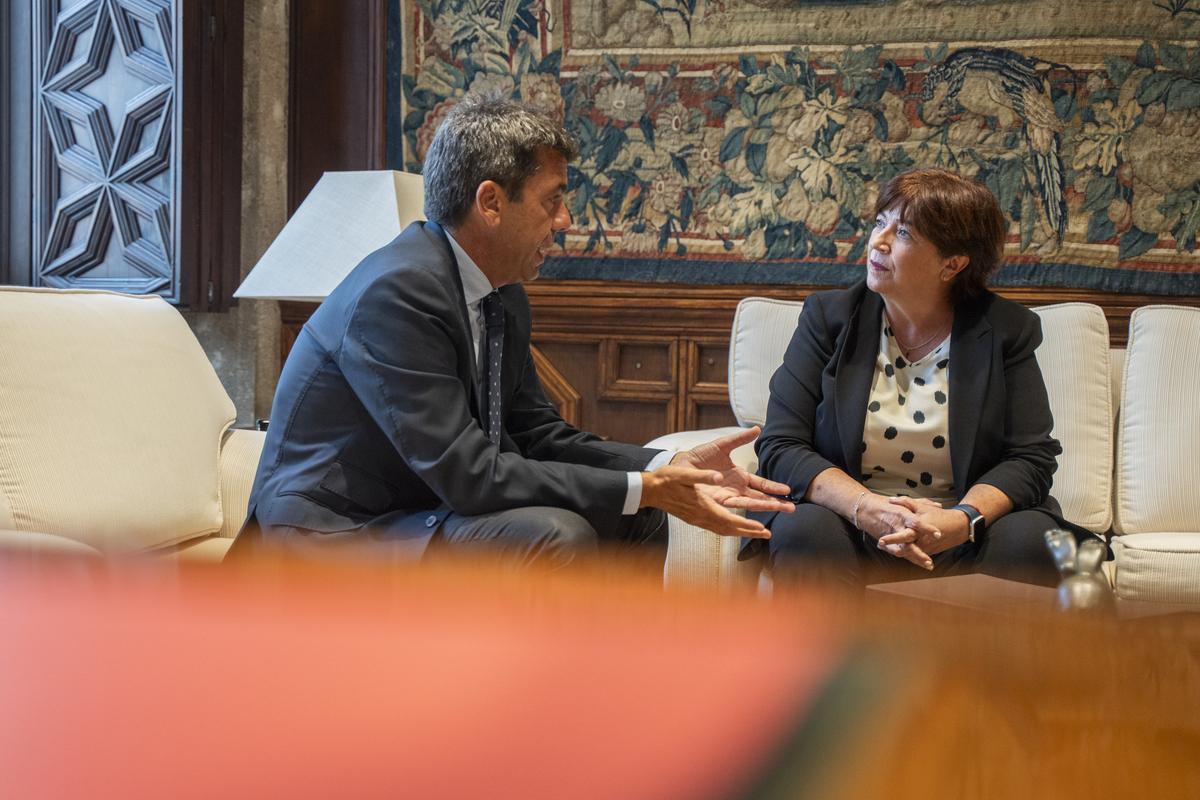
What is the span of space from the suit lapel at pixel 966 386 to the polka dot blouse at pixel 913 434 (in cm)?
3

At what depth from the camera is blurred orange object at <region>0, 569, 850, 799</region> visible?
0.67 feet

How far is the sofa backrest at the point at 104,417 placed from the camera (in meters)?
2.11

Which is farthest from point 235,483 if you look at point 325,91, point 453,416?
point 325,91

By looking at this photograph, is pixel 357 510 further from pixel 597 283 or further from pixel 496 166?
pixel 597 283

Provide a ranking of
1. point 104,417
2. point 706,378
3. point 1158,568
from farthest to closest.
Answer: point 706,378 → point 1158,568 → point 104,417

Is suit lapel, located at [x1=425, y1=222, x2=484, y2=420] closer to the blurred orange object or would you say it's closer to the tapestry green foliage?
the blurred orange object

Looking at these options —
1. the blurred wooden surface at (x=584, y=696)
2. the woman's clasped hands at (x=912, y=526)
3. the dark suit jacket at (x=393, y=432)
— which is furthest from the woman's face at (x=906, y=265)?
the blurred wooden surface at (x=584, y=696)

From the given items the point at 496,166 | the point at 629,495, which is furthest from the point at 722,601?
the point at 496,166

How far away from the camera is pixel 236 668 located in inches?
9.5

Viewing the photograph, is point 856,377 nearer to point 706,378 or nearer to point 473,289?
point 473,289

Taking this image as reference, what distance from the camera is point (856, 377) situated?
2680mm

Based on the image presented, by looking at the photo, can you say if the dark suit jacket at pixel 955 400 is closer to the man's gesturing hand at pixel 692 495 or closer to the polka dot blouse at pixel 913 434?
the polka dot blouse at pixel 913 434

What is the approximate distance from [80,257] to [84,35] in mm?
774

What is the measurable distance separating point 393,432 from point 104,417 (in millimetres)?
738
